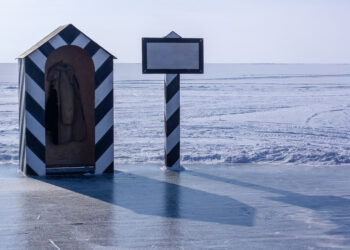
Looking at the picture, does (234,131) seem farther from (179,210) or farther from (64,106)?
(179,210)

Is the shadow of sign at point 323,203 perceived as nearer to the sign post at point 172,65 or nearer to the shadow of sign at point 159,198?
the shadow of sign at point 159,198

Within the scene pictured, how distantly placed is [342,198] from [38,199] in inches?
127

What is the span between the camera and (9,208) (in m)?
5.92

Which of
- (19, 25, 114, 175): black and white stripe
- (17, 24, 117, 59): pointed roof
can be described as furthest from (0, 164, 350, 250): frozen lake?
(17, 24, 117, 59): pointed roof

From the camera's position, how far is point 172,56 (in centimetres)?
852

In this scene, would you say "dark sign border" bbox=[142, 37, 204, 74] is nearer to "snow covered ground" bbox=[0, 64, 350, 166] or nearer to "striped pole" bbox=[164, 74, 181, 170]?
"striped pole" bbox=[164, 74, 181, 170]

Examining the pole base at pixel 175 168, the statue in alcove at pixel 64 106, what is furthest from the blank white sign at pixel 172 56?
the pole base at pixel 175 168

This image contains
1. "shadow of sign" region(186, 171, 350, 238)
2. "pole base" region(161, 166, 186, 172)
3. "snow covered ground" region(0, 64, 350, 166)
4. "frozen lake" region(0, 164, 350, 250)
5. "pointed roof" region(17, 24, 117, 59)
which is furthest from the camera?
"snow covered ground" region(0, 64, 350, 166)

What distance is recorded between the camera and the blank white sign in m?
8.46

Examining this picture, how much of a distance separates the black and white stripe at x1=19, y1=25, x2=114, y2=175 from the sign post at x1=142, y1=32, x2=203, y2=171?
25.1 inches

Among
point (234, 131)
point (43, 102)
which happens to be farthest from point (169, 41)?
point (234, 131)

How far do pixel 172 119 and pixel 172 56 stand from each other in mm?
891

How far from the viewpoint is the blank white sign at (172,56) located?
8.46m

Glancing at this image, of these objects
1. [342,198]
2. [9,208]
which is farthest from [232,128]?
[9,208]
